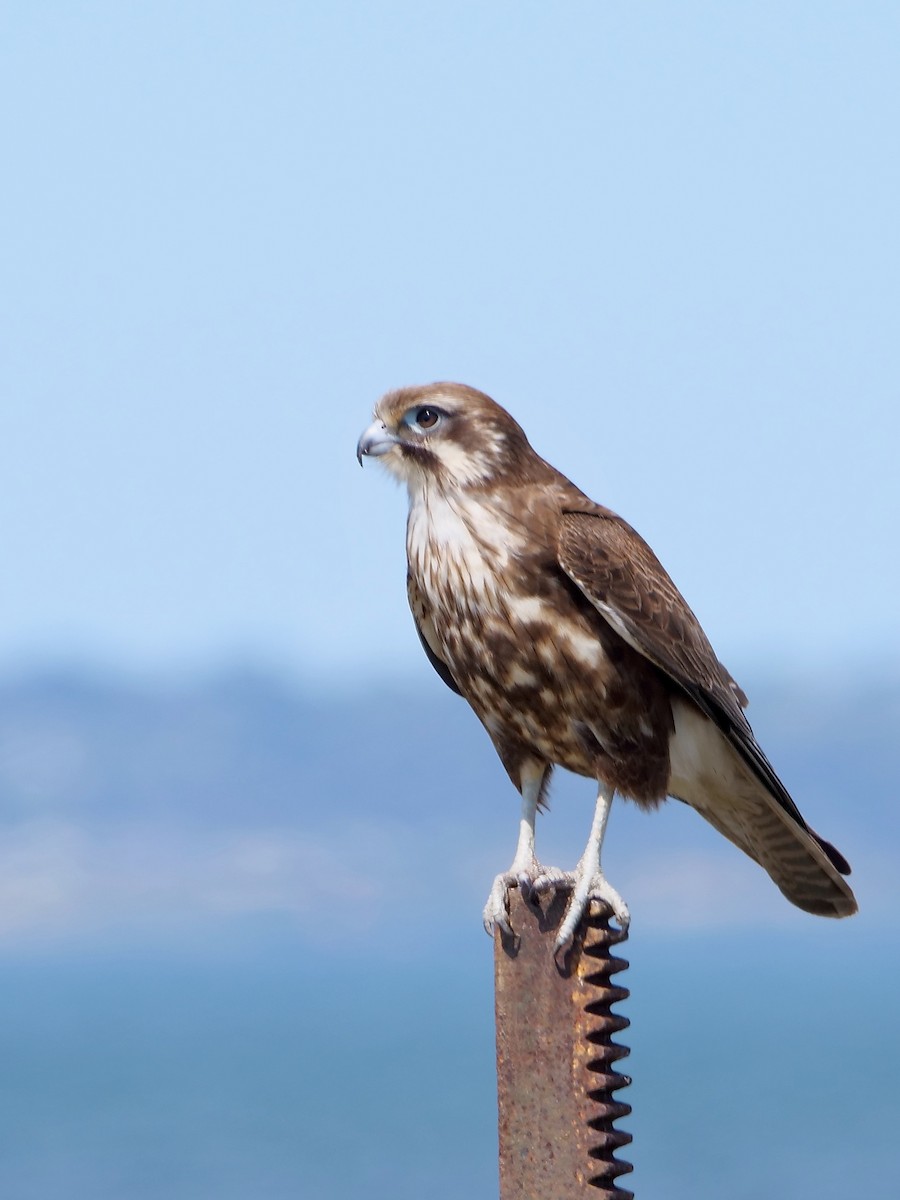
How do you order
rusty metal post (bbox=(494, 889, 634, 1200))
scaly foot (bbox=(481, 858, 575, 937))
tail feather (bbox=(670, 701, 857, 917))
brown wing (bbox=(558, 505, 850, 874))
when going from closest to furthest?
rusty metal post (bbox=(494, 889, 634, 1200)) → scaly foot (bbox=(481, 858, 575, 937)) → brown wing (bbox=(558, 505, 850, 874)) → tail feather (bbox=(670, 701, 857, 917))

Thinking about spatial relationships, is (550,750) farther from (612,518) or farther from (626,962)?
(626,962)

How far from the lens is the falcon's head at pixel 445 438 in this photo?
4848 mm

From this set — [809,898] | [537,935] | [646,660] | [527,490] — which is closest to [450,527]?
[527,490]

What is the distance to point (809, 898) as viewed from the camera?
5262 millimetres

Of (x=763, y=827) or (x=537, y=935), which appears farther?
(x=763, y=827)

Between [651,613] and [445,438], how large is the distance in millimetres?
775

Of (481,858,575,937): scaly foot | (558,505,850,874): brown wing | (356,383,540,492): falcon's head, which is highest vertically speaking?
(356,383,540,492): falcon's head

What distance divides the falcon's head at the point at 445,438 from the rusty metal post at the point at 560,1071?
1.45 m

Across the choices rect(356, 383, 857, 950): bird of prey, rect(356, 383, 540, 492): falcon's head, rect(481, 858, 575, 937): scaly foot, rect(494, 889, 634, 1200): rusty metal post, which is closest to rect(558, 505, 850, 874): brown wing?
rect(356, 383, 857, 950): bird of prey

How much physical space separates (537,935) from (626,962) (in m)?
0.21

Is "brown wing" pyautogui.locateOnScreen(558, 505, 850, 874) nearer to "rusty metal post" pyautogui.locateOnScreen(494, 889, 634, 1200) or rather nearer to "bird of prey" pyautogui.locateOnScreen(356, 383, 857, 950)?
"bird of prey" pyautogui.locateOnScreen(356, 383, 857, 950)

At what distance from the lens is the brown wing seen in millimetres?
4625

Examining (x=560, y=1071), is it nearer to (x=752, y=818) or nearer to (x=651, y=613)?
(x=651, y=613)

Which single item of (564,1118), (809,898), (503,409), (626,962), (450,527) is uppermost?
(503,409)
